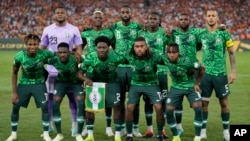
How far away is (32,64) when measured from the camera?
11719 millimetres

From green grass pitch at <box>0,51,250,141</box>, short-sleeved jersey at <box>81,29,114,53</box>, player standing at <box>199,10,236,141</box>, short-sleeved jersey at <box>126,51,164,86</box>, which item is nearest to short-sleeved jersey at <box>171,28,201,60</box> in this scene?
player standing at <box>199,10,236,141</box>

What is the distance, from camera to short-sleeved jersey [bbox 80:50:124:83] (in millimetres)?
11734

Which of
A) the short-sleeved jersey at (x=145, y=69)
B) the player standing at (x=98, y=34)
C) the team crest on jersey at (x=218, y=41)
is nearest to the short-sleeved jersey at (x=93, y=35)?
the player standing at (x=98, y=34)

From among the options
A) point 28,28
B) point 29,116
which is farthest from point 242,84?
point 28,28

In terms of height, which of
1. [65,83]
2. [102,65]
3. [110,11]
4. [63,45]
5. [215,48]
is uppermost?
Result: [110,11]

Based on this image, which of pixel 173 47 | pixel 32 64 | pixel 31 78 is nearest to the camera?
pixel 173 47

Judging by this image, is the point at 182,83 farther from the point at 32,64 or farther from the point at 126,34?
the point at 32,64

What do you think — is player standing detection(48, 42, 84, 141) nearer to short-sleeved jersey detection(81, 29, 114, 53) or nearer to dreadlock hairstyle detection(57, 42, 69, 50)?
dreadlock hairstyle detection(57, 42, 69, 50)

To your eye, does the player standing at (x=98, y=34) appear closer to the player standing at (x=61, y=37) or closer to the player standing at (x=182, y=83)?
the player standing at (x=61, y=37)

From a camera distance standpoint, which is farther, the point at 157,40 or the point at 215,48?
the point at 157,40

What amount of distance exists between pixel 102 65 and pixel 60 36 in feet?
5.15

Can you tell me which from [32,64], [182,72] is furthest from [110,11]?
[182,72]

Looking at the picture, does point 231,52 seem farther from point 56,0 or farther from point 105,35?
point 56,0

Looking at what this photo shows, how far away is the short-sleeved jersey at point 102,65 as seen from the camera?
1173 centimetres
